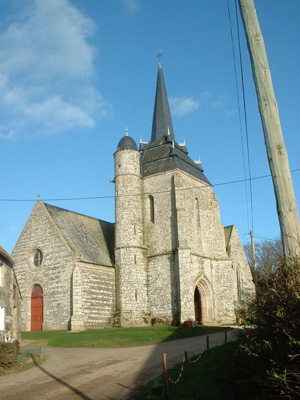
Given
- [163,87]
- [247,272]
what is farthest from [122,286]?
[163,87]

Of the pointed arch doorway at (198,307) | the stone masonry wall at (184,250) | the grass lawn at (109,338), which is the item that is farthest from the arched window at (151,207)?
the grass lawn at (109,338)

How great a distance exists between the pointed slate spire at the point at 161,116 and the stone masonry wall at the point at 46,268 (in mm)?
12447

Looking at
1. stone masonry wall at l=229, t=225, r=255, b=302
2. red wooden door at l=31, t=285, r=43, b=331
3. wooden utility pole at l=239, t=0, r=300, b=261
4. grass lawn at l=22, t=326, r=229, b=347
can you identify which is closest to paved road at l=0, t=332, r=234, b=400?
grass lawn at l=22, t=326, r=229, b=347

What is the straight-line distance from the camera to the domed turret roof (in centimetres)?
3303

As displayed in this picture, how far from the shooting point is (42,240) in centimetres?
2975

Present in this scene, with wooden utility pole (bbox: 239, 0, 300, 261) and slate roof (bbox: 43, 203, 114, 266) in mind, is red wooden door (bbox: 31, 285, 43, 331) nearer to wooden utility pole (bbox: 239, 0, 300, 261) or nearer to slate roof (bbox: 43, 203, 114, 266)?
slate roof (bbox: 43, 203, 114, 266)

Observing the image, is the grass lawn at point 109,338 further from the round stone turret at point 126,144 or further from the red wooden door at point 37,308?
the round stone turret at point 126,144

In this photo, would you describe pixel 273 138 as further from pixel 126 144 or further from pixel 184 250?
pixel 126 144

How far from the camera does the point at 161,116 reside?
38.0 m

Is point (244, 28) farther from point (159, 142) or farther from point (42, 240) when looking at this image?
point (159, 142)

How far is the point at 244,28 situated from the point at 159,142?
89.0 feet

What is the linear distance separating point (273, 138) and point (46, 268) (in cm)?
2342

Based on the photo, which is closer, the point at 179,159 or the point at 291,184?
the point at 291,184

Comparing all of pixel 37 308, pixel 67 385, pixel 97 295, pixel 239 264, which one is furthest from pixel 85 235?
pixel 67 385
